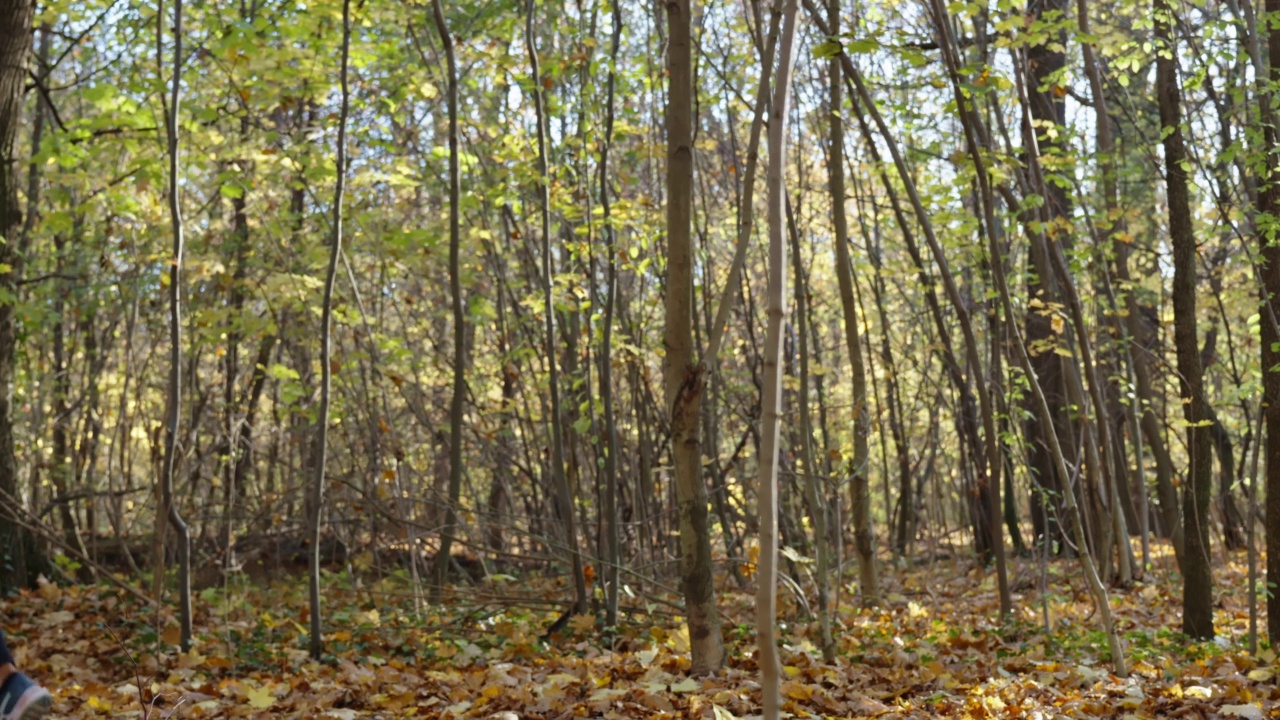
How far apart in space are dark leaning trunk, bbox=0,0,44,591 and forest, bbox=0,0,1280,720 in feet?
0.10

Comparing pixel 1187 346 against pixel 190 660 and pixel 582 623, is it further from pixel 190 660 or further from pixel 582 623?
pixel 190 660

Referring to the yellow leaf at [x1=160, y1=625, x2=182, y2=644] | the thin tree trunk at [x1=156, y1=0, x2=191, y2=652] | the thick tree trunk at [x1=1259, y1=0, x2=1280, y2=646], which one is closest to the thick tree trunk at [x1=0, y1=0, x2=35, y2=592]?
the yellow leaf at [x1=160, y1=625, x2=182, y2=644]

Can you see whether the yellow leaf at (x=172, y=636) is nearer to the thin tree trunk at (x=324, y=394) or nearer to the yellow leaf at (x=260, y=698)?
the thin tree trunk at (x=324, y=394)

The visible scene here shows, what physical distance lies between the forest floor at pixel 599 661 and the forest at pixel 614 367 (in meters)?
0.04

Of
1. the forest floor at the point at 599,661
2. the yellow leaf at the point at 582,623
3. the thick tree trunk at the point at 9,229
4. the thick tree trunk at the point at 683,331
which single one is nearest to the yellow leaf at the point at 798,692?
the forest floor at the point at 599,661

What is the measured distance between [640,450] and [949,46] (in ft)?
13.8

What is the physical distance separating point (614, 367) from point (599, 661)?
3.09m

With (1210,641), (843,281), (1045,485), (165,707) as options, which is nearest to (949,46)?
(843,281)

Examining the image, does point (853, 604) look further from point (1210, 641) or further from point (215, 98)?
point (215, 98)

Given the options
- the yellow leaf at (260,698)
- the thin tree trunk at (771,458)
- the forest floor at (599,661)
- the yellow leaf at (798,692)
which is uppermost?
the thin tree trunk at (771,458)

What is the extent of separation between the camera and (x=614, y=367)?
8.12 m

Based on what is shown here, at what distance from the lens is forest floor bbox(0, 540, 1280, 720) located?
4211 mm

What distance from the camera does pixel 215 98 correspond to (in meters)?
8.74

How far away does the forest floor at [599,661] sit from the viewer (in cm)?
421
